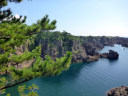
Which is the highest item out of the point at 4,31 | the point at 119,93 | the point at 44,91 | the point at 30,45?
the point at 4,31

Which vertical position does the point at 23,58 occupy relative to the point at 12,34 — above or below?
below

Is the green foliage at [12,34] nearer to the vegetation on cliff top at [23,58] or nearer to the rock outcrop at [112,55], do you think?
the vegetation on cliff top at [23,58]

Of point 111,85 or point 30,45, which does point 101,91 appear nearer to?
point 111,85

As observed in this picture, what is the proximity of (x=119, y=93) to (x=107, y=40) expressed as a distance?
171293mm

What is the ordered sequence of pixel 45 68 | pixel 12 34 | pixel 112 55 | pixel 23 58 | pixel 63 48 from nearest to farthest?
1. pixel 12 34
2. pixel 45 68
3. pixel 23 58
4. pixel 63 48
5. pixel 112 55

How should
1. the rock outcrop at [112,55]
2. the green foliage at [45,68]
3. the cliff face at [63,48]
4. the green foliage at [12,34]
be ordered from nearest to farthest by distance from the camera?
the green foliage at [12,34], the green foliage at [45,68], the cliff face at [63,48], the rock outcrop at [112,55]

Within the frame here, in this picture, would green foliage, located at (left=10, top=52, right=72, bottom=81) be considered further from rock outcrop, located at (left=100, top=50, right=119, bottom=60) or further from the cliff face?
rock outcrop, located at (left=100, top=50, right=119, bottom=60)

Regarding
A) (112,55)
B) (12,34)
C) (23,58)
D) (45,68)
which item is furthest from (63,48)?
(12,34)

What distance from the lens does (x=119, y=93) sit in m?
29.6

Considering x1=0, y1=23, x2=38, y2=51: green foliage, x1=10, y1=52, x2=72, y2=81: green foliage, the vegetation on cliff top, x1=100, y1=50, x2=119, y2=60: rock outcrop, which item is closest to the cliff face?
x1=100, y1=50, x2=119, y2=60: rock outcrop

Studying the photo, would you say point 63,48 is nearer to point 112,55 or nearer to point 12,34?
point 112,55

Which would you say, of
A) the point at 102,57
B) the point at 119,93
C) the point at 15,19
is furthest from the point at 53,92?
the point at 102,57

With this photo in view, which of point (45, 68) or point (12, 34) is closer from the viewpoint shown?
point (12, 34)

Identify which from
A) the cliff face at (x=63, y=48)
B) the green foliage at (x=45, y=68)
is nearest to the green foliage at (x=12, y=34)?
the green foliage at (x=45, y=68)
